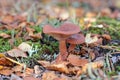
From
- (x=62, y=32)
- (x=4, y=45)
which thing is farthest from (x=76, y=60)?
(x=4, y=45)

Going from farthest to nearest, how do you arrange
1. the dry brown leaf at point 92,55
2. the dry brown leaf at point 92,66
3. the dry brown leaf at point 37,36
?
the dry brown leaf at point 37,36 → the dry brown leaf at point 92,55 → the dry brown leaf at point 92,66

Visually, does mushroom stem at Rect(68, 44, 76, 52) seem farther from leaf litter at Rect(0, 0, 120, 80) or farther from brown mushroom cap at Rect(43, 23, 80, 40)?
brown mushroom cap at Rect(43, 23, 80, 40)

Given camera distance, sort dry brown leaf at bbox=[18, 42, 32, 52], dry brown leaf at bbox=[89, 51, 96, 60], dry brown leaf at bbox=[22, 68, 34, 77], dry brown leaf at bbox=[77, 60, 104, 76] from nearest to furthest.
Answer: dry brown leaf at bbox=[77, 60, 104, 76] < dry brown leaf at bbox=[22, 68, 34, 77] < dry brown leaf at bbox=[89, 51, 96, 60] < dry brown leaf at bbox=[18, 42, 32, 52]

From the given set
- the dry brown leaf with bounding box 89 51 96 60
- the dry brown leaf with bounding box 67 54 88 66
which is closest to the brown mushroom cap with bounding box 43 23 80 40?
the dry brown leaf with bounding box 67 54 88 66

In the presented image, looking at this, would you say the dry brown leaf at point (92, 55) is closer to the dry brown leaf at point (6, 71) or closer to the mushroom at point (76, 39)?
the mushroom at point (76, 39)

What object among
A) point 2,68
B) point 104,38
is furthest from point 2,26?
point 104,38

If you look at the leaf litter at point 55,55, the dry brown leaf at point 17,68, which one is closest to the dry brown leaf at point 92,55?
the leaf litter at point 55,55

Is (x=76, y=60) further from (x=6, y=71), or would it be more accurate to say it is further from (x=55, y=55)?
(x=6, y=71)
